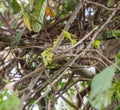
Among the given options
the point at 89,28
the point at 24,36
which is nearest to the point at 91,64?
the point at 89,28

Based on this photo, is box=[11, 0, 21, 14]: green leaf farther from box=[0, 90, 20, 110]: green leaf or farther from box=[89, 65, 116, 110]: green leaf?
box=[89, 65, 116, 110]: green leaf

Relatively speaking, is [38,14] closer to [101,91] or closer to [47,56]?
[47,56]

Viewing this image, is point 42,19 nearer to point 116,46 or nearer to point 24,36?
point 24,36

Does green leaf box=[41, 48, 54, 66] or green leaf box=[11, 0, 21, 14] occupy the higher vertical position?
green leaf box=[11, 0, 21, 14]

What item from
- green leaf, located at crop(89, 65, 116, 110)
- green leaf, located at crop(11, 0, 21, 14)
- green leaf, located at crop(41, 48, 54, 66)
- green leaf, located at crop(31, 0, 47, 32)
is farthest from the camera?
green leaf, located at crop(11, 0, 21, 14)

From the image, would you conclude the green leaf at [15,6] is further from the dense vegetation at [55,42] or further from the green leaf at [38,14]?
the green leaf at [38,14]

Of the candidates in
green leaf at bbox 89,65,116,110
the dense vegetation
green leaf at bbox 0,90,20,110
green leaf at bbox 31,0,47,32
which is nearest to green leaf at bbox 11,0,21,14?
the dense vegetation

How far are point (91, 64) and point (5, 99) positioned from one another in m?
0.37

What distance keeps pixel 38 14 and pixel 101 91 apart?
474 mm

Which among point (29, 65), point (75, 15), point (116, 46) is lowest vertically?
point (116, 46)

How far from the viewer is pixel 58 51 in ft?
3.08

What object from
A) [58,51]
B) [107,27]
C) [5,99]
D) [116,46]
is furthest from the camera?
[116,46]

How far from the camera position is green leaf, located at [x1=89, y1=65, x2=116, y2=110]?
2.01 ft

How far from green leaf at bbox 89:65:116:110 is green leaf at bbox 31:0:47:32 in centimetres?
42
